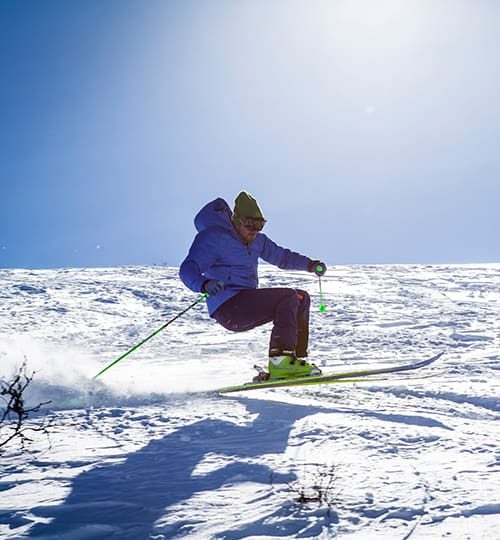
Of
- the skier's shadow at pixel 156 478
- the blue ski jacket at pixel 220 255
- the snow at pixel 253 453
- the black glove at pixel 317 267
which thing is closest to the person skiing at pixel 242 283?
the blue ski jacket at pixel 220 255

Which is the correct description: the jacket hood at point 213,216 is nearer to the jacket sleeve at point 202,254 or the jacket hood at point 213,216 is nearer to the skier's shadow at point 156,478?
the jacket sleeve at point 202,254

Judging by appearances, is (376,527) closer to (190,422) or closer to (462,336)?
(190,422)

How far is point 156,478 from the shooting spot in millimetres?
2344

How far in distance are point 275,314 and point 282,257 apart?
3.47ft

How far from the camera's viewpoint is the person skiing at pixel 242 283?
4684mm

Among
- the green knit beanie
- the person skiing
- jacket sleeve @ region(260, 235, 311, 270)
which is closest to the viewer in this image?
the person skiing

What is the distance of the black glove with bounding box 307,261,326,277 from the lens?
5602 millimetres

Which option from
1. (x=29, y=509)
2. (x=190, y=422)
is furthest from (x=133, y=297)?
(x=29, y=509)

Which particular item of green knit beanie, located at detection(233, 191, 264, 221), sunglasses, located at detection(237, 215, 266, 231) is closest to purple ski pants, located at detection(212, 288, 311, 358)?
sunglasses, located at detection(237, 215, 266, 231)

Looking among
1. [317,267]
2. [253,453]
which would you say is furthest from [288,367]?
[253,453]

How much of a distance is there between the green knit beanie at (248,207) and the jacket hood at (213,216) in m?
0.14

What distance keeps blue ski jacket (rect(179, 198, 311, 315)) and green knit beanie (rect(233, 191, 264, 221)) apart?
15 centimetres

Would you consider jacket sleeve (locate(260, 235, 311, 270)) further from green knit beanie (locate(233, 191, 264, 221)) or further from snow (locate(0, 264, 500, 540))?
snow (locate(0, 264, 500, 540))

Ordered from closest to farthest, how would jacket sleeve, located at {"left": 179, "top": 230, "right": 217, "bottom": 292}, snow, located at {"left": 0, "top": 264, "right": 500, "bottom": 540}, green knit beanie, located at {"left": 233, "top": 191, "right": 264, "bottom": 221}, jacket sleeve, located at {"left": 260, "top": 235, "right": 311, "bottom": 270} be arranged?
snow, located at {"left": 0, "top": 264, "right": 500, "bottom": 540} < jacket sleeve, located at {"left": 179, "top": 230, "right": 217, "bottom": 292} < green knit beanie, located at {"left": 233, "top": 191, "right": 264, "bottom": 221} < jacket sleeve, located at {"left": 260, "top": 235, "right": 311, "bottom": 270}
